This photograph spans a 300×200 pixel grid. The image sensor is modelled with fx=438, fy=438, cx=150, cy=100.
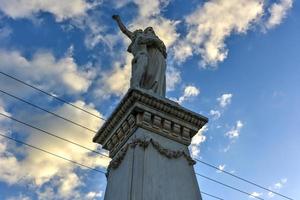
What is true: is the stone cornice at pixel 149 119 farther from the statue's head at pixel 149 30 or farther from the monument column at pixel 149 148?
the statue's head at pixel 149 30

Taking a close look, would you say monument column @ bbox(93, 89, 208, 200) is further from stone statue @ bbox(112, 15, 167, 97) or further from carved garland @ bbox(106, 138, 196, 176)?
stone statue @ bbox(112, 15, 167, 97)

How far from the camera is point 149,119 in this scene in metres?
12.8

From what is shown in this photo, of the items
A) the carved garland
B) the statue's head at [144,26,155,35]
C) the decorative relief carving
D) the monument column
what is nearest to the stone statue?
the statue's head at [144,26,155,35]

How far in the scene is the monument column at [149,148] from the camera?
1145cm

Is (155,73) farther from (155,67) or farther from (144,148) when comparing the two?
(144,148)

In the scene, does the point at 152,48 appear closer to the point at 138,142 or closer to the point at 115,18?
the point at 115,18

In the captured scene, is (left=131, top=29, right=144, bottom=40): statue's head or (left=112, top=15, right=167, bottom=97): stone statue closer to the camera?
(left=112, top=15, right=167, bottom=97): stone statue

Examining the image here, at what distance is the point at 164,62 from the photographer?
15.7 metres

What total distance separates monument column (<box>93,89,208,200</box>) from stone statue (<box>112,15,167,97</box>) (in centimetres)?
111

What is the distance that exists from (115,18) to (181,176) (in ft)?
26.0

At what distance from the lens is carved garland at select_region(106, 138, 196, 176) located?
1209cm

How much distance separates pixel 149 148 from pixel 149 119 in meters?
1.01

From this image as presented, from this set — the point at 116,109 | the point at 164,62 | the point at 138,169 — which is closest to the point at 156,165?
the point at 138,169

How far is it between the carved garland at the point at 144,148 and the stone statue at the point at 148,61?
2.14 m
